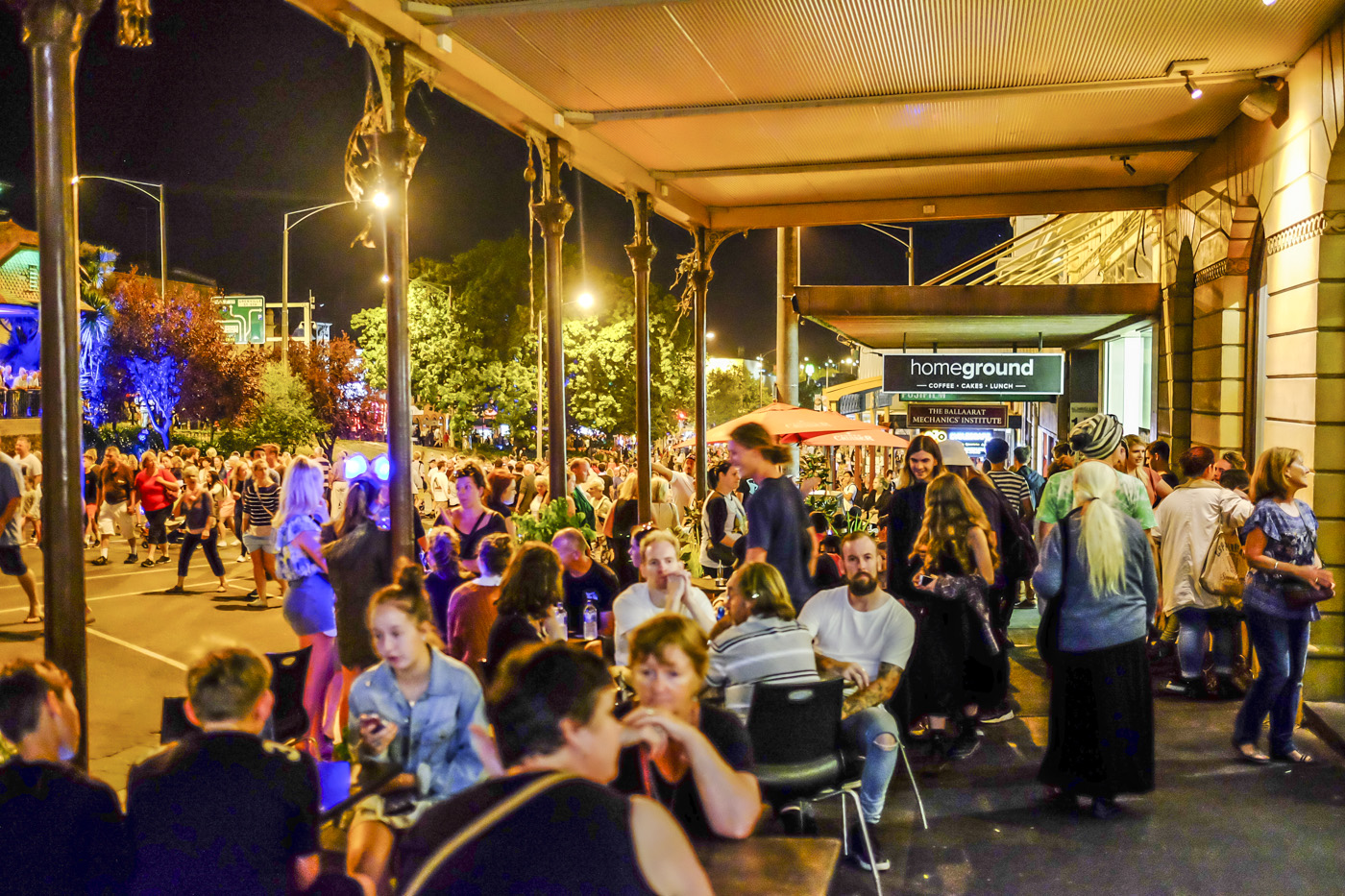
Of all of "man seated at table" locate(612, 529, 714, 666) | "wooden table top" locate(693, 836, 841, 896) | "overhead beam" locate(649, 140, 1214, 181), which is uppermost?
"overhead beam" locate(649, 140, 1214, 181)

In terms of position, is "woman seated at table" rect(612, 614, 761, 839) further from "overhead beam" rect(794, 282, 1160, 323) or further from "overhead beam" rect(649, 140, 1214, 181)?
"overhead beam" rect(794, 282, 1160, 323)

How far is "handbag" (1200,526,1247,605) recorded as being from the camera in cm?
780

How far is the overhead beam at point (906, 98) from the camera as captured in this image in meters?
8.25

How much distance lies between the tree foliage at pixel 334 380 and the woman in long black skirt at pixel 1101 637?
4781 cm

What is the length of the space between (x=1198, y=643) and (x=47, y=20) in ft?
26.9

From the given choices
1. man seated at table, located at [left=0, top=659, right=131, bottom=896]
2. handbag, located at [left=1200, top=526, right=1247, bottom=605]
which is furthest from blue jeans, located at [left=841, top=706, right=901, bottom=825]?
handbag, located at [left=1200, top=526, right=1247, bottom=605]

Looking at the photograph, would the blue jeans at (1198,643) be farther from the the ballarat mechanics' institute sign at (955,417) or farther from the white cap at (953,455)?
the the ballarat mechanics' institute sign at (955,417)

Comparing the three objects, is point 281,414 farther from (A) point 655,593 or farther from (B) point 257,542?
(A) point 655,593

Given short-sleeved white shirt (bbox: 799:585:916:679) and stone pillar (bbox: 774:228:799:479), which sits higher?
stone pillar (bbox: 774:228:799:479)

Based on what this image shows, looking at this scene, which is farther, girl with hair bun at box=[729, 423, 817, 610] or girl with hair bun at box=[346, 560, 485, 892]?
girl with hair bun at box=[729, 423, 817, 610]

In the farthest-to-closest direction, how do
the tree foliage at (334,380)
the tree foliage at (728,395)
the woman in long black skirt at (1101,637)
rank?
the tree foliage at (728,395) → the tree foliage at (334,380) → the woman in long black skirt at (1101,637)

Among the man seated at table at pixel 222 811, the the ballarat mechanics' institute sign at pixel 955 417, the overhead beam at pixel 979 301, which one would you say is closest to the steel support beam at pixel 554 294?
the overhead beam at pixel 979 301

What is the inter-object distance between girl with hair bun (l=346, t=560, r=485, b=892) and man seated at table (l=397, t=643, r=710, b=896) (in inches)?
56.6

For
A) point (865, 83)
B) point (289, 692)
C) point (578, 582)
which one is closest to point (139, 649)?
point (289, 692)
